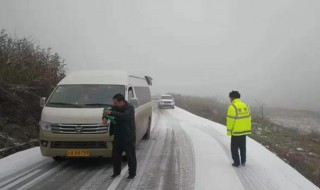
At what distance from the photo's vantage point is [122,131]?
7512 millimetres

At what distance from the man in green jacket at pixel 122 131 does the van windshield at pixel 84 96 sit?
57.7 inches

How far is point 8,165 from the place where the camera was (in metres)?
8.64

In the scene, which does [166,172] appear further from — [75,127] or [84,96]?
[84,96]

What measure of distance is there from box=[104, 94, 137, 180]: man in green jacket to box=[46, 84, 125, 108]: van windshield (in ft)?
4.81

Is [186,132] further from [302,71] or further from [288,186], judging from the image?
[302,71]

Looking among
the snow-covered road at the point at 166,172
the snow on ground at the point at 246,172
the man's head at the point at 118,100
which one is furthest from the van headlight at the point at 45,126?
the snow on ground at the point at 246,172

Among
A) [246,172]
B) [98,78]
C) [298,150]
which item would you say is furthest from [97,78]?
[298,150]

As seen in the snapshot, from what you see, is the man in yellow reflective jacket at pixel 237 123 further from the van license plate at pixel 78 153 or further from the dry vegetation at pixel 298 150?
the van license plate at pixel 78 153

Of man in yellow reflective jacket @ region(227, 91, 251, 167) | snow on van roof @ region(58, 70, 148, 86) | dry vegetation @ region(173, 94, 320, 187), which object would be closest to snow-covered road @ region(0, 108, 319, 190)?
man in yellow reflective jacket @ region(227, 91, 251, 167)

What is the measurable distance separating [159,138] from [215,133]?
8.98ft

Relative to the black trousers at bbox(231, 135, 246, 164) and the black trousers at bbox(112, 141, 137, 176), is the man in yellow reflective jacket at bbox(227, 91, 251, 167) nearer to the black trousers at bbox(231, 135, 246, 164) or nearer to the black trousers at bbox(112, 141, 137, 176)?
the black trousers at bbox(231, 135, 246, 164)

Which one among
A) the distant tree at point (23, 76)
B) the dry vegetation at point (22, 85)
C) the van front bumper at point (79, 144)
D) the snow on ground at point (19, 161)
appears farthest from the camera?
the distant tree at point (23, 76)

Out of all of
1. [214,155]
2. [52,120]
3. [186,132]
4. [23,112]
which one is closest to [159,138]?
[186,132]

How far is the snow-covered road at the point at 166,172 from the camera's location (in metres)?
7.08
